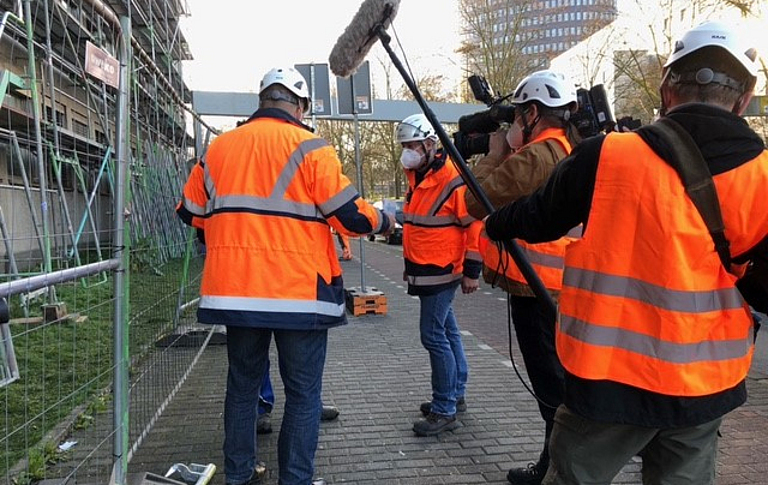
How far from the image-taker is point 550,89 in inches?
115

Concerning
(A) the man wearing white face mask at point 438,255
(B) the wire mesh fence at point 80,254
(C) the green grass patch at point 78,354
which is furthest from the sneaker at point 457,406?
(C) the green grass patch at point 78,354

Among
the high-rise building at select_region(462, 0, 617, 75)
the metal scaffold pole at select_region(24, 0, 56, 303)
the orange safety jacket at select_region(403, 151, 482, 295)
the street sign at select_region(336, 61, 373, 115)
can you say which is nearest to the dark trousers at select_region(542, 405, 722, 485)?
the orange safety jacket at select_region(403, 151, 482, 295)

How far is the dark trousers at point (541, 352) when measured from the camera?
300 centimetres

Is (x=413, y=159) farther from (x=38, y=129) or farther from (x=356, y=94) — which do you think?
(x=356, y=94)

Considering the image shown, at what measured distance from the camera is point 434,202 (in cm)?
402

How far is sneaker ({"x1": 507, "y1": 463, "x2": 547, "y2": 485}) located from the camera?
3225 millimetres

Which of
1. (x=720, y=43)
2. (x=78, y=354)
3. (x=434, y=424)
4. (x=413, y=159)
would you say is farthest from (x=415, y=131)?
(x=78, y=354)

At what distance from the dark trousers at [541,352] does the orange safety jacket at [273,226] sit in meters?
1.03

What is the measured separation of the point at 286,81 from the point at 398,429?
2410 mm

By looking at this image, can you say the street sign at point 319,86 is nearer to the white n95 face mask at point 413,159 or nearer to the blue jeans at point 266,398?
the white n95 face mask at point 413,159

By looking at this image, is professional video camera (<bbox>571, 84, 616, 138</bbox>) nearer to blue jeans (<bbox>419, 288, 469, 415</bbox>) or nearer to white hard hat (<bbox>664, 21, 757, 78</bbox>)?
white hard hat (<bbox>664, 21, 757, 78</bbox>)

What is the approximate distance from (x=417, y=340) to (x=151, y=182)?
341 cm

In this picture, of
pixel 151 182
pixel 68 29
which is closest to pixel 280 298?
pixel 68 29

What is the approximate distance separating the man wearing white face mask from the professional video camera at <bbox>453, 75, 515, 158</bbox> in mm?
569
